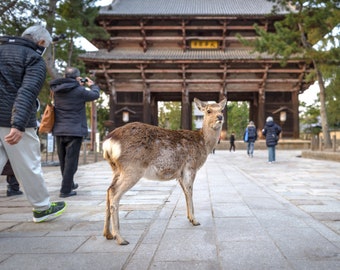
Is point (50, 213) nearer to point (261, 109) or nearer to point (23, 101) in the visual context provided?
point (23, 101)

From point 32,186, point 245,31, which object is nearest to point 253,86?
Answer: point 245,31

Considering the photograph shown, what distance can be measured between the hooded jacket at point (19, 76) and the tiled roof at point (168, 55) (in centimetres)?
2079

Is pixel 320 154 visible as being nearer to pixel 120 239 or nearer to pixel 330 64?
pixel 330 64

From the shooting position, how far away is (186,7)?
27047 millimetres

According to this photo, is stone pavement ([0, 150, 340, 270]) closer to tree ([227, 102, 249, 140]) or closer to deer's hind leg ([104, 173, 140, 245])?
deer's hind leg ([104, 173, 140, 245])

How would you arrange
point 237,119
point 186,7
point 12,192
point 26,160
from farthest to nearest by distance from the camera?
point 237,119
point 186,7
point 12,192
point 26,160

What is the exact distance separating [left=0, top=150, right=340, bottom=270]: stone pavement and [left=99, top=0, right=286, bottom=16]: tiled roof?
2154 cm

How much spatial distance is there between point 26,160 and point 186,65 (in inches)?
868

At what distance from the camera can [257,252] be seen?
2.59m

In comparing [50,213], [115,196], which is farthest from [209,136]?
[50,213]

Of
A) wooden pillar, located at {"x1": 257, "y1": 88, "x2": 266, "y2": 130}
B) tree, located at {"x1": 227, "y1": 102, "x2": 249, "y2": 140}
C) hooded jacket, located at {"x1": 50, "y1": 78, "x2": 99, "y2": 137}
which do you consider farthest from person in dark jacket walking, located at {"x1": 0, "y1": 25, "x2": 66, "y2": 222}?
tree, located at {"x1": 227, "y1": 102, "x2": 249, "y2": 140}

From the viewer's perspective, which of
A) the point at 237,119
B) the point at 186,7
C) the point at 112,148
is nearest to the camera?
the point at 112,148

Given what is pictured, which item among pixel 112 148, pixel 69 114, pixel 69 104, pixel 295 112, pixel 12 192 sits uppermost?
pixel 295 112

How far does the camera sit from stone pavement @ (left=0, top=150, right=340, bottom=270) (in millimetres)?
2391
